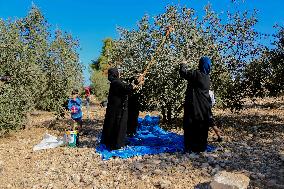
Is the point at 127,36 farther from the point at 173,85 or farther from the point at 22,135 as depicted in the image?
the point at 22,135

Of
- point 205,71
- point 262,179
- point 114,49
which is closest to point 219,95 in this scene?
point 114,49

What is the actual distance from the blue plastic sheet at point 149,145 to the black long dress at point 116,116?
0.79 feet

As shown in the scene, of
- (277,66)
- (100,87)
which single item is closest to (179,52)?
(277,66)

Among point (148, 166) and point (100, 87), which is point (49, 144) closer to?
point (148, 166)

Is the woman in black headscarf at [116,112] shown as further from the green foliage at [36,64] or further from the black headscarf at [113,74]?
the green foliage at [36,64]

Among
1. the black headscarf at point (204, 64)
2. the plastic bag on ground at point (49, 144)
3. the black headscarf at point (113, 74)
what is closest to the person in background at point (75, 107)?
the plastic bag on ground at point (49, 144)

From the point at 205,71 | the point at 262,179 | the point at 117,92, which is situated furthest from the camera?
the point at 117,92

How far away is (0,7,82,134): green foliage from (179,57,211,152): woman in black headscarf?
8191mm

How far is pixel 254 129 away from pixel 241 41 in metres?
3.07

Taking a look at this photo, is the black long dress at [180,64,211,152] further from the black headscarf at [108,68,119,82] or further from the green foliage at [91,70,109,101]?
the green foliage at [91,70,109,101]

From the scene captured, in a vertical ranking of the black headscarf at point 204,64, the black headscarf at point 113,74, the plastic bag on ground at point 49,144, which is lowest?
the plastic bag on ground at point 49,144

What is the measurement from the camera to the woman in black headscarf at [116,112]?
10648mm

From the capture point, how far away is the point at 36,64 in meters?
17.9

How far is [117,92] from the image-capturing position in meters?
10.7
